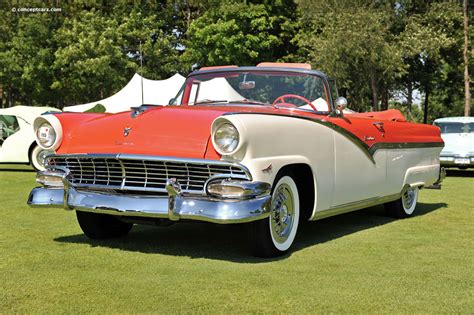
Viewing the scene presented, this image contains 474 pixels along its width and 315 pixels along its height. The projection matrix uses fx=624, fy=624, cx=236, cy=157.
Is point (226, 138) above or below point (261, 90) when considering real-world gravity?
below

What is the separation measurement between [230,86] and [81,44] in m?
28.0

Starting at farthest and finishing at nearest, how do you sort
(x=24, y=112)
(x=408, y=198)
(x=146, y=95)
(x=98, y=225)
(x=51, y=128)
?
(x=146, y=95), (x=24, y=112), (x=408, y=198), (x=98, y=225), (x=51, y=128)

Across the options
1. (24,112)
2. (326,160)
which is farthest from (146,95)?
(326,160)

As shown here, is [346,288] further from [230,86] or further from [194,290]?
[230,86]

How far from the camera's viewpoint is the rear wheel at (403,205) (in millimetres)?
7363

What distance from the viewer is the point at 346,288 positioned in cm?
394

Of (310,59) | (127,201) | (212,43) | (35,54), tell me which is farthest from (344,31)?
(127,201)

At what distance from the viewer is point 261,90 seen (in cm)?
590

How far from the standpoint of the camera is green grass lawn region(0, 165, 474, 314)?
3576 millimetres

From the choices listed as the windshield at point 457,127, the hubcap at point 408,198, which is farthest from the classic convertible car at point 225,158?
the windshield at point 457,127

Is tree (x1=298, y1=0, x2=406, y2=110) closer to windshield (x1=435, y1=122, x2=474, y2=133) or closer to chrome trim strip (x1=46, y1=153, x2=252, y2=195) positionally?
windshield (x1=435, y1=122, x2=474, y2=133)

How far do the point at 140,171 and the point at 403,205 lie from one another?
389 centimetres

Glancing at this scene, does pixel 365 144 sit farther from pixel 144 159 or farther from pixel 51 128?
pixel 51 128

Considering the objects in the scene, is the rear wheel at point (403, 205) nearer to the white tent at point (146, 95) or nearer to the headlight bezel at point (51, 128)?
the headlight bezel at point (51, 128)
